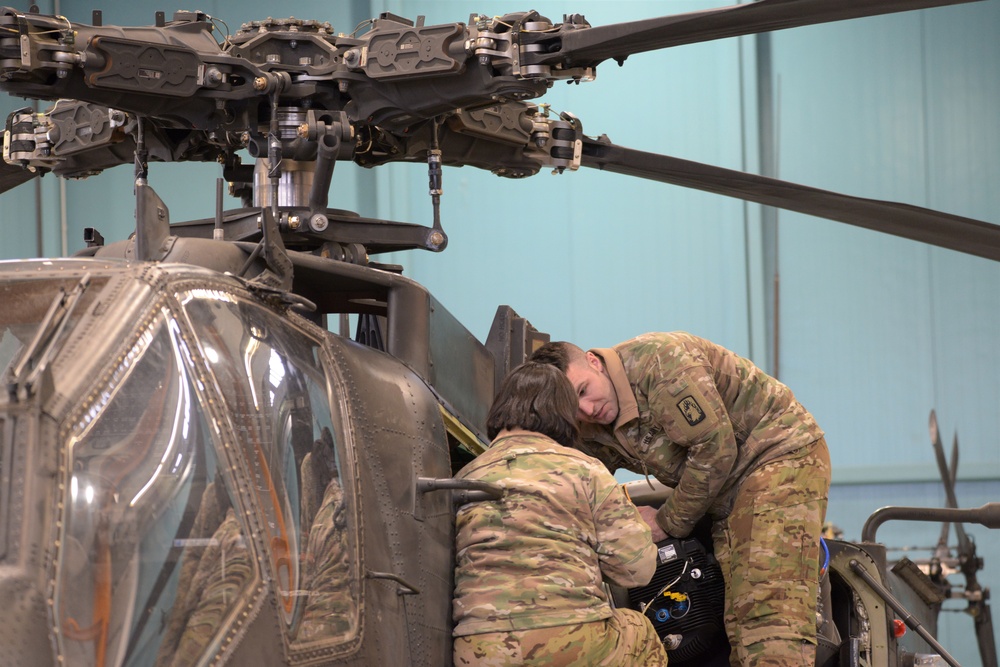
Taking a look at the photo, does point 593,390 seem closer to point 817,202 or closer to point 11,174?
point 817,202

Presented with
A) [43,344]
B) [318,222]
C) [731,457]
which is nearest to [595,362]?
[731,457]

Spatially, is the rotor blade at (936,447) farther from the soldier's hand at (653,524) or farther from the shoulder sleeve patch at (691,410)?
the shoulder sleeve patch at (691,410)

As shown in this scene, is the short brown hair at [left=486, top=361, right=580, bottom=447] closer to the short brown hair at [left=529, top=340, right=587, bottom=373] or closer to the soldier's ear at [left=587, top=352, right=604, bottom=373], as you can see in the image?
the short brown hair at [left=529, top=340, right=587, bottom=373]

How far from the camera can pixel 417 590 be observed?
2734 millimetres

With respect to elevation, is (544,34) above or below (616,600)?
above

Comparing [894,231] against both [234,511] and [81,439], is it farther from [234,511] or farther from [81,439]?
[81,439]

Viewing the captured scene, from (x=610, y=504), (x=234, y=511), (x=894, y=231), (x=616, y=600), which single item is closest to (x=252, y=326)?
(x=234, y=511)

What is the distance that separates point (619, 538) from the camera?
122 inches

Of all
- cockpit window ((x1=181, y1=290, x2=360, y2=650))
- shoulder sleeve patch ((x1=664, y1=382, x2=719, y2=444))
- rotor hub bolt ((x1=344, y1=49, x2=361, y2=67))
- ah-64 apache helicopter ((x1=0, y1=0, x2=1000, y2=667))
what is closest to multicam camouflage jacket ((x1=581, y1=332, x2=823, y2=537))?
shoulder sleeve patch ((x1=664, y1=382, x2=719, y2=444))

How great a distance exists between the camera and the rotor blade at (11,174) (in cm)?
432

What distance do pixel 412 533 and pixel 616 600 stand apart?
4.62 ft

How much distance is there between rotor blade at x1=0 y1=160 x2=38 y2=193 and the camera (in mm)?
4320

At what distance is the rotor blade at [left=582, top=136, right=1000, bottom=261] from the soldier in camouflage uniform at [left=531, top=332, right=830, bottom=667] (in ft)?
1.97

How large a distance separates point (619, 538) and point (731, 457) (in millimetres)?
906
